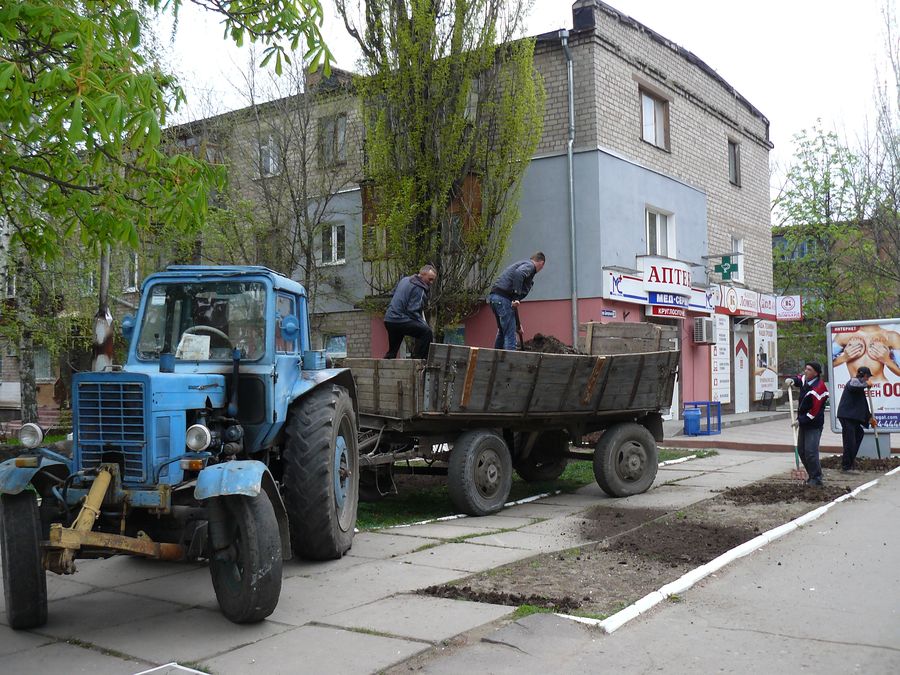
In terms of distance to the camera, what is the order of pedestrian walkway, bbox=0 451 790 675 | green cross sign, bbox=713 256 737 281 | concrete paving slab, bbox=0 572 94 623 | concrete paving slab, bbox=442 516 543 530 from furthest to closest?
green cross sign, bbox=713 256 737 281
concrete paving slab, bbox=442 516 543 530
concrete paving slab, bbox=0 572 94 623
pedestrian walkway, bbox=0 451 790 675

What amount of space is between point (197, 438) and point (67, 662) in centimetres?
154

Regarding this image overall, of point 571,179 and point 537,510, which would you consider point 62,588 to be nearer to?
point 537,510

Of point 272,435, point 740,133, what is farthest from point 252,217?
point 740,133

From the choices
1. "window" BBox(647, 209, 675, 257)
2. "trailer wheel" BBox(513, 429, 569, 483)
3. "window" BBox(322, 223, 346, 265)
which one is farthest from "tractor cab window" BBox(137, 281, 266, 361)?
"window" BBox(647, 209, 675, 257)

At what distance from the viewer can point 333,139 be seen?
1989 cm

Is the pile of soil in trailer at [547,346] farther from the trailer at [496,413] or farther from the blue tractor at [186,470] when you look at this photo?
the blue tractor at [186,470]

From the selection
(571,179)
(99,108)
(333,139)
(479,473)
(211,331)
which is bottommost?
(479,473)

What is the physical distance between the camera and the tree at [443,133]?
17.8 meters

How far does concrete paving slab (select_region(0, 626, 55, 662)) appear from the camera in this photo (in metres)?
5.57

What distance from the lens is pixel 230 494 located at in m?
5.61

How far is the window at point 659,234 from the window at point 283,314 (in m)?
16.0

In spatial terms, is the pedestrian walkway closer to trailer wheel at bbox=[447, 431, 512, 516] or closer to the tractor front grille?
trailer wheel at bbox=[447, 431, 512, 516]

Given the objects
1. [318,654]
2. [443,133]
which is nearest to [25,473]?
[318,654]

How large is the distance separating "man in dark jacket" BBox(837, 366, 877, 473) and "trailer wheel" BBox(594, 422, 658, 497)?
4.22 m
